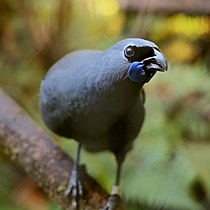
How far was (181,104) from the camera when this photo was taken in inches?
52.6

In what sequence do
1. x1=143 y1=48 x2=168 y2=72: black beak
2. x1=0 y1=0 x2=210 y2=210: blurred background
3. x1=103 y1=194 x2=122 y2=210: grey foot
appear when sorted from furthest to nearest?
x1=0 y1=0 x2=210 y2=210: blurred background
x1=103 y1=194 x2=122 y2=210: grey foot
x1=143 y1=48 x2=168 y2=72: black beak

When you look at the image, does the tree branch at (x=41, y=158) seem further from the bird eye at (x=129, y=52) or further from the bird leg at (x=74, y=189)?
the bird eye at (x=129, y=52)

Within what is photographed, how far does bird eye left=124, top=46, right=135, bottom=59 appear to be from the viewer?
610 mm

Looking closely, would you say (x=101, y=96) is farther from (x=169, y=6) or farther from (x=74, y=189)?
(x=169, y=6)

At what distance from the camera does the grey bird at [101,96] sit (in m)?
0.62

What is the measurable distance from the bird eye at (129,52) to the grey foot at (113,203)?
0.95 feet

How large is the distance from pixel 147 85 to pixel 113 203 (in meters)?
0.57

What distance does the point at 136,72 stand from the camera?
24.3 inches

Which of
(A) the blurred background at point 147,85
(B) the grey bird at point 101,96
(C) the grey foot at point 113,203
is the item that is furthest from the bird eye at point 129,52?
(A) the blurred background at point 147,85

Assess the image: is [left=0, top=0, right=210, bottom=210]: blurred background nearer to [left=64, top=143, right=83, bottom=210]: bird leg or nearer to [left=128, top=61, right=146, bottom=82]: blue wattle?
[left=64, top=143, right=83, bottom=210]: bird leg

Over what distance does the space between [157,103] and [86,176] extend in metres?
0.45

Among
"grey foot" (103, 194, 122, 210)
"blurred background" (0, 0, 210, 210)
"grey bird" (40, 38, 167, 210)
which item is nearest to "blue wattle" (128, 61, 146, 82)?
"grey bird" (40, 38, 167, 210)

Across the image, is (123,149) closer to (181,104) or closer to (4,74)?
(181,104)

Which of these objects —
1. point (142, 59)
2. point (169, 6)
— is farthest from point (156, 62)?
point (169, 6)
